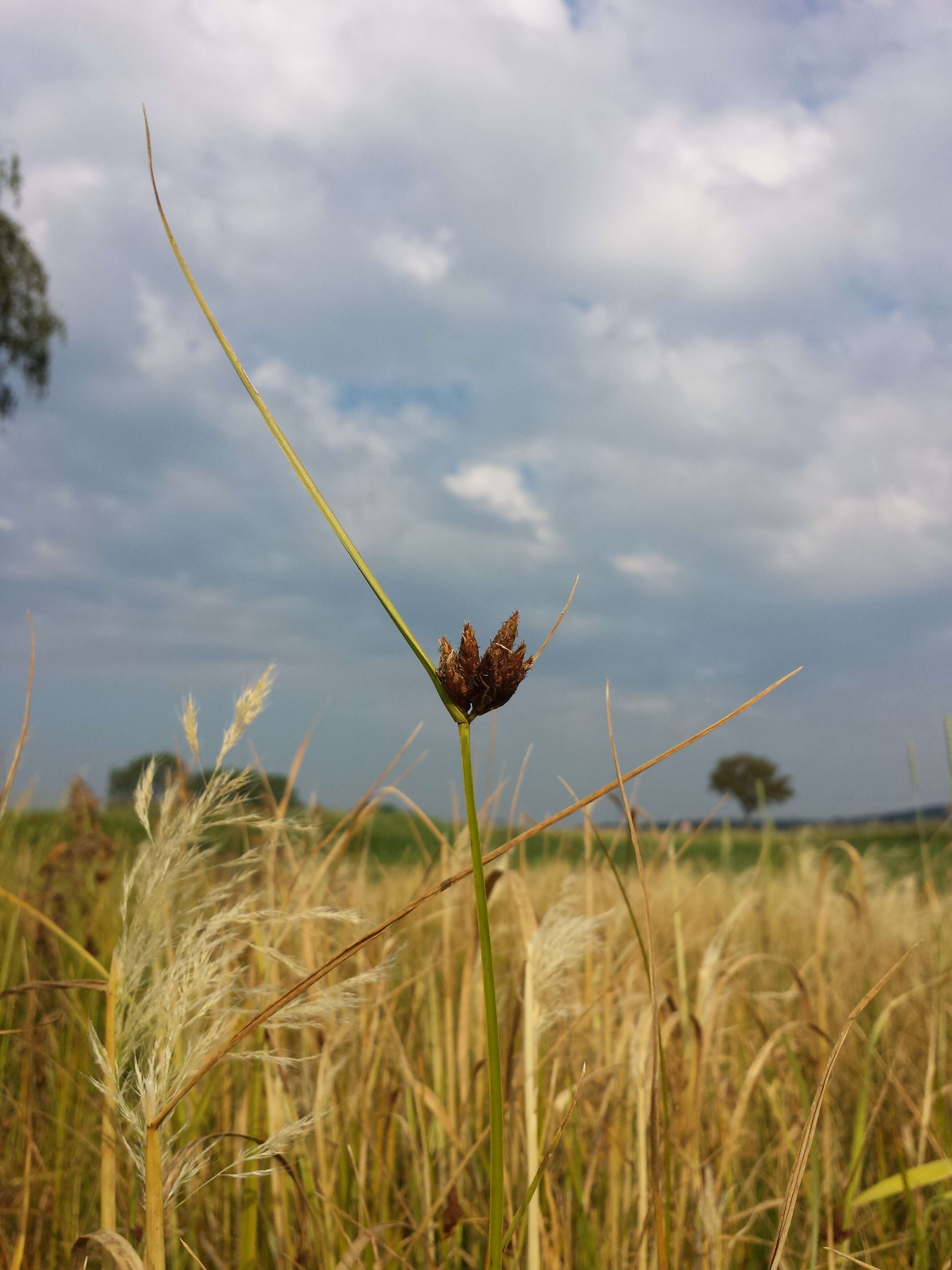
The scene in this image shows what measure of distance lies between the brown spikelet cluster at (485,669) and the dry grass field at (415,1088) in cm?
20

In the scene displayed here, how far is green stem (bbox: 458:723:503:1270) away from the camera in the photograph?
438 mm

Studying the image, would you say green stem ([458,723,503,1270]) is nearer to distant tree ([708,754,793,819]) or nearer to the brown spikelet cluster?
the brown spikelet cluster

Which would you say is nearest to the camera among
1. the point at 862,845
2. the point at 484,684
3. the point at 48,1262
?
the point at 484,684

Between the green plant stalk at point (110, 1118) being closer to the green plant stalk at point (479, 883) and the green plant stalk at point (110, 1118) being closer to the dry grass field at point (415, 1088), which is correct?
the dry grass field at point (415, 1088)

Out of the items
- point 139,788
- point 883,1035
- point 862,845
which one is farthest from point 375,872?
point 862,845

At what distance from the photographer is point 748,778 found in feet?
109

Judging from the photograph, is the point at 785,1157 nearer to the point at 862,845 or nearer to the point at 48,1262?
the point at 48,1262

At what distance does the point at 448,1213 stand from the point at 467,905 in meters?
0.99

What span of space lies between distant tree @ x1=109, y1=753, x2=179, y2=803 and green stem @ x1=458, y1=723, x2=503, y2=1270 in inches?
14.7

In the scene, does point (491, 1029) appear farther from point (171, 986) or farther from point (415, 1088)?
point (415, 1088)

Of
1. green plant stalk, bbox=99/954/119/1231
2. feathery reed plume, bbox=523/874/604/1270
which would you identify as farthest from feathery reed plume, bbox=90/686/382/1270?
feathery reed plume, bbox=523/874/604/1270

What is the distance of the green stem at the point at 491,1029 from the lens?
44 centimetres

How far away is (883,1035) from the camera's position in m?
2.91

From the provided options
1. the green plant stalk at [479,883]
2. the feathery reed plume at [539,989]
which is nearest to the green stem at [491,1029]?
the green plant stalk at [479,883]
